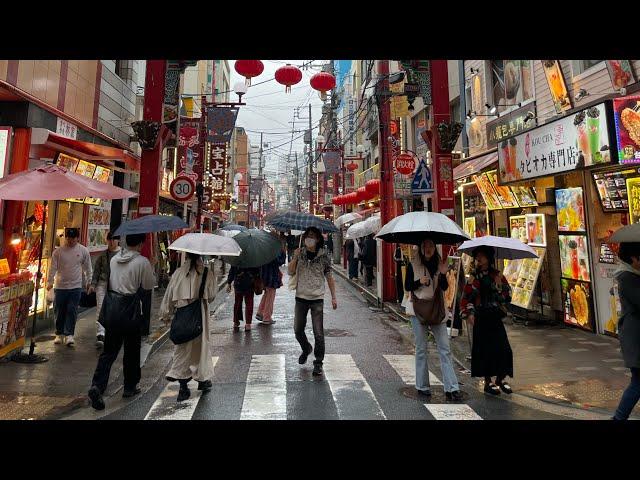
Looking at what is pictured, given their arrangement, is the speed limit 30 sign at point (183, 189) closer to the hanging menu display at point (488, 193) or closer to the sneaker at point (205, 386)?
the sneaker at point (205, 386)

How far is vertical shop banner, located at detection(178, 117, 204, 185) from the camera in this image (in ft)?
50.2

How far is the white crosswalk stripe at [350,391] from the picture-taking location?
4.84m

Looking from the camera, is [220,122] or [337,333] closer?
[337,333]

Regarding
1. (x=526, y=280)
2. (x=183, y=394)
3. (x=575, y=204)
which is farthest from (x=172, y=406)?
(x=575, y=204)

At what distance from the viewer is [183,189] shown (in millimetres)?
10992

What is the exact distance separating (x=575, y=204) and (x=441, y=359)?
631 cm

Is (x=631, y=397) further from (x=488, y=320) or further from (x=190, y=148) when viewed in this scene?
(x=190, y=148)

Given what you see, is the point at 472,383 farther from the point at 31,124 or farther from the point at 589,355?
the point at 31,124

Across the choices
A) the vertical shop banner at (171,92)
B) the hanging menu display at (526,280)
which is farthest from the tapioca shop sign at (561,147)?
the vertical shop banner at (171,92)

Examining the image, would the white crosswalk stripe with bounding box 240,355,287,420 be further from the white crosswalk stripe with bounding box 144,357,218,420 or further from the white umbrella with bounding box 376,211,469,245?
the white umbrella with bounding box 376,211,469,245

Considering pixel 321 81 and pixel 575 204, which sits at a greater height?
pixel 321 81

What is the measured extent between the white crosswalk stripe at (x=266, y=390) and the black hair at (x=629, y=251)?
13.7 ft
